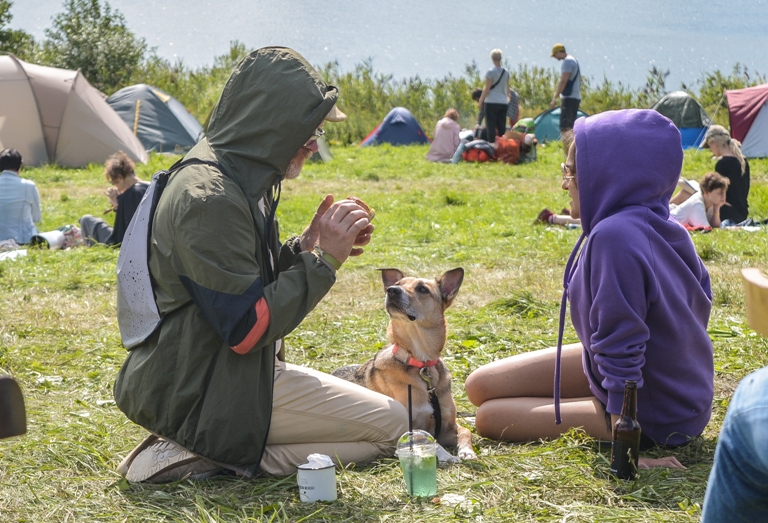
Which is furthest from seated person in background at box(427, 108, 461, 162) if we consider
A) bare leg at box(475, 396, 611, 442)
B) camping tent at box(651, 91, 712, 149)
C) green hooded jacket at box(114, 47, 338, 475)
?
green hooded jacket at box(114, 47, 338, 475)

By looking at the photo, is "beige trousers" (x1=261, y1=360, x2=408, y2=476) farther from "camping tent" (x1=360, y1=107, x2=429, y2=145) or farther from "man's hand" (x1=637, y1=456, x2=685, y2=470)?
"camping tent" (x1=360, y1=107, x2=429, y2=145)

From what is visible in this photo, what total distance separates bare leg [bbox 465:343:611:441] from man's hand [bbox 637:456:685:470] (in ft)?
1.33

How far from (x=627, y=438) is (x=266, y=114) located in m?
2.07

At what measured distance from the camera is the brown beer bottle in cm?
362

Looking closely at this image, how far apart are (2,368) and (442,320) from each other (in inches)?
129

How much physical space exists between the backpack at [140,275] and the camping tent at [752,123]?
17.4m

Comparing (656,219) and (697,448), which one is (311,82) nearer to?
(656,219)

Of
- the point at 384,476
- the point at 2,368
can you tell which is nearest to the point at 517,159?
the point at 2,368

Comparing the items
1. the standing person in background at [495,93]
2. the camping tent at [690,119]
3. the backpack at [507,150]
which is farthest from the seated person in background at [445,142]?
the camping tent at [690,119]

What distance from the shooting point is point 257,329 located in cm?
345

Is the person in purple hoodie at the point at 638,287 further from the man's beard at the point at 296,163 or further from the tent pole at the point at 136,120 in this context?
the tent pole at the point at 136,120

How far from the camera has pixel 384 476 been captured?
393 cm

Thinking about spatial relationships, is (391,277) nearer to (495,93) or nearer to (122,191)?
(122,191)

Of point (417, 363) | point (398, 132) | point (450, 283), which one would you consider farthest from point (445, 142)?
point (417, 363)
